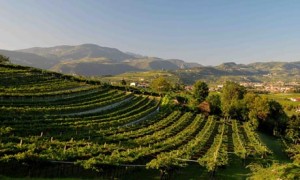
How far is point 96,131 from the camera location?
47406 millimetres

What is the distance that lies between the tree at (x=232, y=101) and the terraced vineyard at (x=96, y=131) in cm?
816

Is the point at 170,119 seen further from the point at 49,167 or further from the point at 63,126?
the point at 49,167

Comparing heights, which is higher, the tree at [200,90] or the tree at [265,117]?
the tree at [200,90]

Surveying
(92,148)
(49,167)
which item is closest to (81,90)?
(92,148)

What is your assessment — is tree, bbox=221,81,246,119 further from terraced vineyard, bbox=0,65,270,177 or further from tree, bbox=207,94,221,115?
terraced vineyard, bbox=0,65,270,177

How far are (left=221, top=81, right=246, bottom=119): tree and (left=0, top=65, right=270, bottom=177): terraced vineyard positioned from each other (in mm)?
8158

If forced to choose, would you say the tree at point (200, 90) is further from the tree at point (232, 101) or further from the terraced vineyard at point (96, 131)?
the terraced vineyard at point (96, 131)

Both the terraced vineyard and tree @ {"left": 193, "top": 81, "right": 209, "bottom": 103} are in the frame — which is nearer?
the terraced vineyard

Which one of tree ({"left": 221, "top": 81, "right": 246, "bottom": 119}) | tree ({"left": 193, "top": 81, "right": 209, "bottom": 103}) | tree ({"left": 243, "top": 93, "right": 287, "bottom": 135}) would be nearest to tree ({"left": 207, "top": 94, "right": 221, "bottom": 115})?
tree ({"left": 221, "top": 81, "right": 246, "bottom": 119})

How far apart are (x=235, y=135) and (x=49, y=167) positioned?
4740cm

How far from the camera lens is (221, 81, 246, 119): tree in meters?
92.2

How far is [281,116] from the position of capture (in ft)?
296

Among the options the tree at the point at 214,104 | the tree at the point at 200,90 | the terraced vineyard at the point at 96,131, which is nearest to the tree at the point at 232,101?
the tree at the point at 214,104

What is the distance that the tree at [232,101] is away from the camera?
3632 inches
